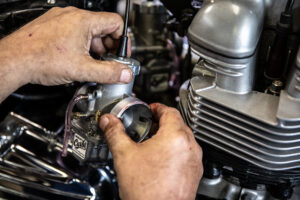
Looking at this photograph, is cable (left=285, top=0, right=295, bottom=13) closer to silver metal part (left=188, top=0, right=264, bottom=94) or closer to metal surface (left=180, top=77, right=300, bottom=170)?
silver metal part (left=188, top=0, right=264, bottom=94)

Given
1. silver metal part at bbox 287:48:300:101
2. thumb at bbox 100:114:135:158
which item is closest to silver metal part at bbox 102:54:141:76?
thumb at bbox 100:114:135:158

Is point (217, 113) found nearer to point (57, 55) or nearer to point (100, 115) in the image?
point (100, 115)

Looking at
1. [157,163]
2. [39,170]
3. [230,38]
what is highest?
[230,38]

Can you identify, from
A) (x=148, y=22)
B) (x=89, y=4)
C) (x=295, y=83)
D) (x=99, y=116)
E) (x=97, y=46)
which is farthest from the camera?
(x=148, y=22)

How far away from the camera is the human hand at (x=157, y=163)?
22.7 inches

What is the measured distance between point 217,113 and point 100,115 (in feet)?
0.76

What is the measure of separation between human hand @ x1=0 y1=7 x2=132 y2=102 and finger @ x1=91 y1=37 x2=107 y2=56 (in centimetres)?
8

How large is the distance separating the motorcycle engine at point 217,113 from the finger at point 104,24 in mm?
103

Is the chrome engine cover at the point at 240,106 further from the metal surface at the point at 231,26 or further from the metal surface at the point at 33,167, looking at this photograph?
the metal surface at the point at 33,167

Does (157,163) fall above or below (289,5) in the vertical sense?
below

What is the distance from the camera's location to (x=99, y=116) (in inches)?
26.1

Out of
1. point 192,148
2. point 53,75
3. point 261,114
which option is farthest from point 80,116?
point 261,114

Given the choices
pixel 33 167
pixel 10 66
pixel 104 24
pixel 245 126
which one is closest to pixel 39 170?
pixel 33 167

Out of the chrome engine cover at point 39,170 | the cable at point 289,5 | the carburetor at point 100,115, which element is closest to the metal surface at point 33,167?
the chrome engine cover at point 39,170
